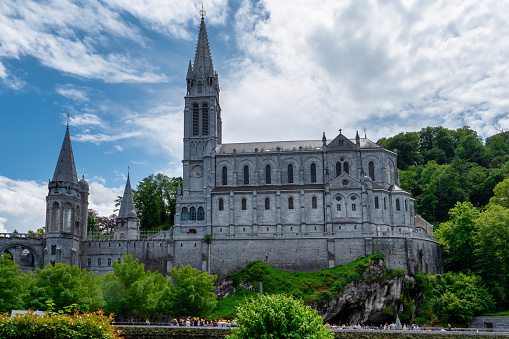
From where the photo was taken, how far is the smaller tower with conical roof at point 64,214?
68.8 meters

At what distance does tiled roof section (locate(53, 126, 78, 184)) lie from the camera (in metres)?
71.4

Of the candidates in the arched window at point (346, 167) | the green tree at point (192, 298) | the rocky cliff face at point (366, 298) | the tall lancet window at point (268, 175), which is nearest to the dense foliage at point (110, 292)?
the green tree at point (192, 298)

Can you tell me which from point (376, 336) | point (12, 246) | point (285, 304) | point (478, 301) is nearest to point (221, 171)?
point (12, 246)

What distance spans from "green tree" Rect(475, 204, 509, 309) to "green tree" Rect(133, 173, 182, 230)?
4976 cm

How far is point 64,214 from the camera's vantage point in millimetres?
69938

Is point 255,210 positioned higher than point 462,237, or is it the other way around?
point 255,210

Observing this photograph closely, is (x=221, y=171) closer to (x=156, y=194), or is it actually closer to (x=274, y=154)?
(x=274, y=154)

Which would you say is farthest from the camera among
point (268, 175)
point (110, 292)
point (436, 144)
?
point (436, 144)

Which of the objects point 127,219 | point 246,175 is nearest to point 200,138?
point 246,175

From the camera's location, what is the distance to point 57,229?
69375 mm

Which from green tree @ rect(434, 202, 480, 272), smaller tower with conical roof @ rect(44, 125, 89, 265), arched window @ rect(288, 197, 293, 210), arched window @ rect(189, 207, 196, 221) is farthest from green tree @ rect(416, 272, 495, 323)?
smaller tower with conical roof @ rect(44, 125, 89, 265)

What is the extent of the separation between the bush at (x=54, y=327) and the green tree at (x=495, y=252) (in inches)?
1933

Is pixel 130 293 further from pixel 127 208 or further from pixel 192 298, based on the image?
pixel 127 208

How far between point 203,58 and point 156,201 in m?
25.8
